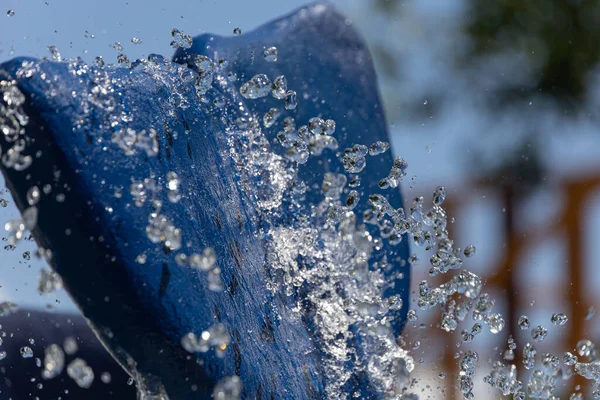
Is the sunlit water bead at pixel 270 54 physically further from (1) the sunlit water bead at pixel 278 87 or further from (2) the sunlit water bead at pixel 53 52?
(2) the sunlit water bead at pixel 53 52

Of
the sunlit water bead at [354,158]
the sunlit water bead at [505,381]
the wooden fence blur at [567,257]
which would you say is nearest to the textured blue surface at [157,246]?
the sunlit water bead at [354,158]

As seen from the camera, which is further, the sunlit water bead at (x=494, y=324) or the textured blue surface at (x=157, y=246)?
the sunlit water bead at (x=494, y=324)

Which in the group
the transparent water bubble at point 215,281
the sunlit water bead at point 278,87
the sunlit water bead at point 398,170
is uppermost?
the sunlit water bead at point 398,170

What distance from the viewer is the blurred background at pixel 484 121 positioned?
1.35 metres

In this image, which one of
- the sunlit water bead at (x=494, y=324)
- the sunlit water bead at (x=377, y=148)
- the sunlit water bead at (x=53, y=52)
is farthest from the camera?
the sunlit water bead at (x=377, y=148)

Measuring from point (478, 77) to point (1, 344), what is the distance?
4296mm

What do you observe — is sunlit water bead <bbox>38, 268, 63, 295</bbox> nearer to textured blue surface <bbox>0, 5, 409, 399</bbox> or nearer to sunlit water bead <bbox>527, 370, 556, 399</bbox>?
textured blue surface <bbox>0, 5, 409, 399</bbox>

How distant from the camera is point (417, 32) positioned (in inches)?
183

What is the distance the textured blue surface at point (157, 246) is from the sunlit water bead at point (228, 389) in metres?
0.01

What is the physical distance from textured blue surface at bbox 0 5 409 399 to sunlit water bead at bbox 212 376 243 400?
0.04ft

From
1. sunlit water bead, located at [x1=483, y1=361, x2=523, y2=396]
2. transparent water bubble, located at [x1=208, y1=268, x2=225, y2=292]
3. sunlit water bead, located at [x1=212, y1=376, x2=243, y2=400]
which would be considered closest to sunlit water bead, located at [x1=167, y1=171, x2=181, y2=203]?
transparent water bubble, located at [x1=208, y1=268, x2=225, y2=292]

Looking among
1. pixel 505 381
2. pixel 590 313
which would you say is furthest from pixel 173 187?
pixel 590 313

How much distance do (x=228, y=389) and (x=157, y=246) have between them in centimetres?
24

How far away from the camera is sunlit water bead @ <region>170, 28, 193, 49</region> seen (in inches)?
58.3
